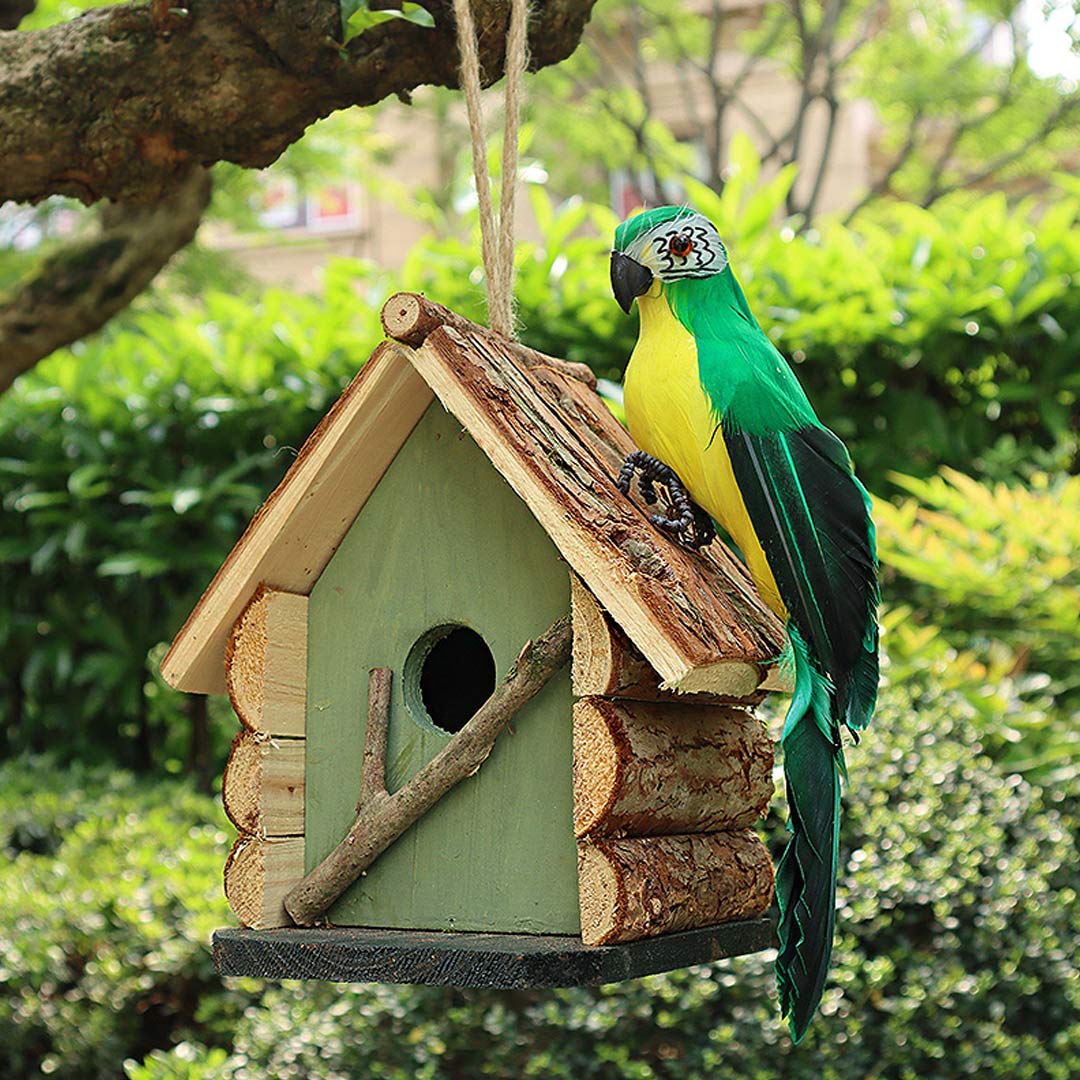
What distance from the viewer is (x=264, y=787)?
176cm

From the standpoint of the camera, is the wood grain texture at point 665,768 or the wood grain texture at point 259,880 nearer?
the wood grain texture at point 665,768

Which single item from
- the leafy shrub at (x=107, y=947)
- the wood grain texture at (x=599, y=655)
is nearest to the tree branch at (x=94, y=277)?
the leafy shrub at (x=107, y=947)

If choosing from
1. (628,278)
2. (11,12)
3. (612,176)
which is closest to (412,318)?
(628,278)

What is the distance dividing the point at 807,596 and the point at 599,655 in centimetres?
25

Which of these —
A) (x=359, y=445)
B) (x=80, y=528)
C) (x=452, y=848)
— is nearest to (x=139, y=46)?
(x=359, y=445)

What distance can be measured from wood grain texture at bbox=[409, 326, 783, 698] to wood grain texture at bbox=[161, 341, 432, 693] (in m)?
0.11

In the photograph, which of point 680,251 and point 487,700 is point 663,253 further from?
point 487,700

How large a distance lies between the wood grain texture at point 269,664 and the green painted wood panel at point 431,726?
0.02 m

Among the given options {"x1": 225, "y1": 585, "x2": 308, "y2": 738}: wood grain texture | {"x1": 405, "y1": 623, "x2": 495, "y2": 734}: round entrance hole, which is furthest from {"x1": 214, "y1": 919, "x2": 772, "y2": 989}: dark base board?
{"x1": 405, "y1": 623, "x2": 495, "y2": 734}: round entrance hole

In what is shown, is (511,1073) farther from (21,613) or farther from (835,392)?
(21,613)

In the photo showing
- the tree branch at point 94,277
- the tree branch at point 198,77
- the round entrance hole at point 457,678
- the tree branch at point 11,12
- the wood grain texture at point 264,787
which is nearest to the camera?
the wood grain texture at point 264,787

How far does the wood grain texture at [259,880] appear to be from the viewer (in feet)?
5.68

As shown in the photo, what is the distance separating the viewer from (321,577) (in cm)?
186

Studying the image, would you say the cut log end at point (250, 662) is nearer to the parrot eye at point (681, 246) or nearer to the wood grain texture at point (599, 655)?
the wood grain texture at point (599, 655)
